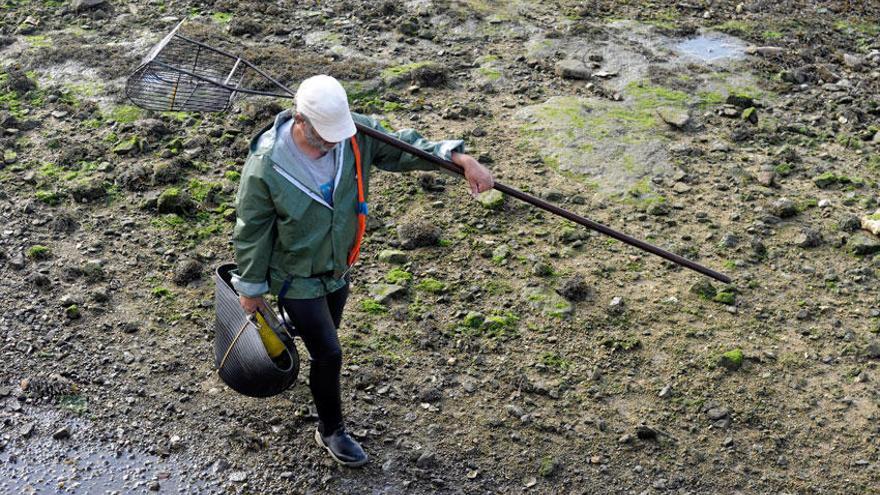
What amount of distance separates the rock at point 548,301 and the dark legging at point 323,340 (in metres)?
1.47

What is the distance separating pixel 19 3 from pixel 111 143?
3333mm

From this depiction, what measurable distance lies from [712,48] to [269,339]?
5500 mm

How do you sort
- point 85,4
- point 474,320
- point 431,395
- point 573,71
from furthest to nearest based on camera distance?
point 85,4 → point 573,71 → point 474,320 → point 431,395

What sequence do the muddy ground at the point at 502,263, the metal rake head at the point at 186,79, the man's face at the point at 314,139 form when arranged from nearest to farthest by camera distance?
the man's face at the point at 314,139
the muddy ground at the point at 502,263
the metal rake head at the point at 186,79

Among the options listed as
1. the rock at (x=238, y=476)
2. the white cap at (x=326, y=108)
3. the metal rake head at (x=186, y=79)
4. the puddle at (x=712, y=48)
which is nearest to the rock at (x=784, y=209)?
the puddle at (x=712, y=48)

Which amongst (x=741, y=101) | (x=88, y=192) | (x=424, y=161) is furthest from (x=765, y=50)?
(x=88, y=192)

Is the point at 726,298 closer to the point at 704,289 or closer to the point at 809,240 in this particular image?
the point at 704,289

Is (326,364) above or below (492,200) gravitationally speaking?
above

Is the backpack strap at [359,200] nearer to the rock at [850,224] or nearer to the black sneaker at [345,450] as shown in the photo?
the black sneaker at [345,450]

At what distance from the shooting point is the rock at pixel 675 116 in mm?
7273

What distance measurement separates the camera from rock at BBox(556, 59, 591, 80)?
793 centimetres

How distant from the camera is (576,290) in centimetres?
568

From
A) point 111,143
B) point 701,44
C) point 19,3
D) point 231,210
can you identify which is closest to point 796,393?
point 231,210

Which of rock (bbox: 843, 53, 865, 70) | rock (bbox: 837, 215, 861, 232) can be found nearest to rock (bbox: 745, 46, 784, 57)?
rock (bbox: 843, 53, 865, 70)
